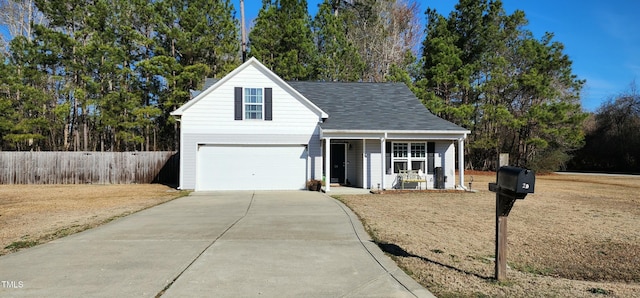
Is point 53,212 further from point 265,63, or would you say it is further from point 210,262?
point 265,63

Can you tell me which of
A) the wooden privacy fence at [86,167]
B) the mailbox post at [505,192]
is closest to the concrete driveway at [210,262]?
the mailbox post at [505,192]

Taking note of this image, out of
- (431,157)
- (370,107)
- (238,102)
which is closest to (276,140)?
(238,102)

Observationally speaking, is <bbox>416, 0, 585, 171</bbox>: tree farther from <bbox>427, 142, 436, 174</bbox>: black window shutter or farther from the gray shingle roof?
<bbox>427, 142, 436, 174</bbox>: black window shutter

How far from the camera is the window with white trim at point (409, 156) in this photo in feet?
57.9

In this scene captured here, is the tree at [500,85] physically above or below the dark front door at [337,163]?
above

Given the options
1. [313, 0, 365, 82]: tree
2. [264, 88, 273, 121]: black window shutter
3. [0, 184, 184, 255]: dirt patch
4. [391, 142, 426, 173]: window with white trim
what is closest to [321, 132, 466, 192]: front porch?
[391, 142, 426, 173]: window with white trim

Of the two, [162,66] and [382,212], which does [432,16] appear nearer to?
[162,66]

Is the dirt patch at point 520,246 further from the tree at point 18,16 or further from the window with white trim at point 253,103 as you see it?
the tree at point 18,16

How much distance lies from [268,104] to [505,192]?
45.4ft

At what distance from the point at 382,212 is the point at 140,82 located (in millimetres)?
23720

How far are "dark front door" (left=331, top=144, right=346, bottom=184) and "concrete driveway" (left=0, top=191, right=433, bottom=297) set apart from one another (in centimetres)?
961

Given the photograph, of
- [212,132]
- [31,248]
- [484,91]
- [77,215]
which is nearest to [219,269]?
[31,248]

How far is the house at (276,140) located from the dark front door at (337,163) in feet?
3.42

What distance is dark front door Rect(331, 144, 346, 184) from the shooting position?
19.0m
